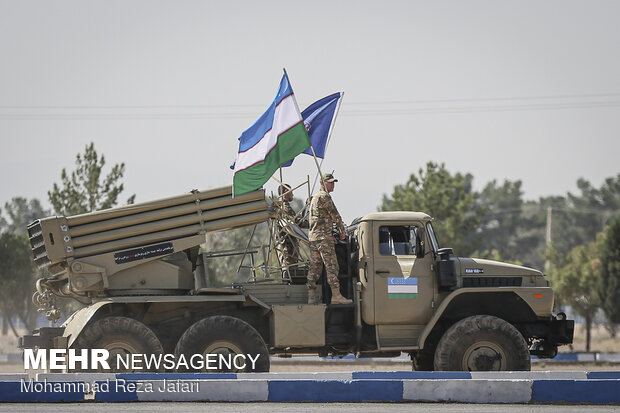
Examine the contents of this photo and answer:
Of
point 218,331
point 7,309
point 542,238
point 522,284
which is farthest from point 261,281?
point 542,238

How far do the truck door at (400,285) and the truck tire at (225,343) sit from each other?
2.01m

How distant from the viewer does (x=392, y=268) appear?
615 inches

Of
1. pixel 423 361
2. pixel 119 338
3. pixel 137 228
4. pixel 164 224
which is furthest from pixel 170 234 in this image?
pixel 423 361

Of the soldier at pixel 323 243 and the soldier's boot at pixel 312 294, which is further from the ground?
the soldier at pixel 323 243

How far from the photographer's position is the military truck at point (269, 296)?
49.9ft

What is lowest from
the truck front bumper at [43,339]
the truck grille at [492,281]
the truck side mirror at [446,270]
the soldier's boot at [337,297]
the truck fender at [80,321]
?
the truck front bumper at [43,339]

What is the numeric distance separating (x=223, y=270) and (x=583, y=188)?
7551 centimetres

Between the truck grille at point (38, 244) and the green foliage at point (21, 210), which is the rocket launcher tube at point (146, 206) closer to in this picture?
the truck grille at point (38, 244)

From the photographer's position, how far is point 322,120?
1789 centimetres

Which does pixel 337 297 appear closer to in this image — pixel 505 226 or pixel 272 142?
pixel 272 142

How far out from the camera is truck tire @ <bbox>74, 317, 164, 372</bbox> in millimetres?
14930

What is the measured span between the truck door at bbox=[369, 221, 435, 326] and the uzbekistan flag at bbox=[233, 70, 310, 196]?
2.00 m

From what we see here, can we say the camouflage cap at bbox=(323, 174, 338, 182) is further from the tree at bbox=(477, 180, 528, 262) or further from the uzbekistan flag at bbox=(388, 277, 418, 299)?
the tree at bbox=(477, 180, 528, 262)

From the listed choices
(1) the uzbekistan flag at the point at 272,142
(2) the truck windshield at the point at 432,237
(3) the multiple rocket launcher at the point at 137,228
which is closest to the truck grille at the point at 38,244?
(3) the multiple rocket launcher at the point at 137,228
